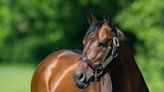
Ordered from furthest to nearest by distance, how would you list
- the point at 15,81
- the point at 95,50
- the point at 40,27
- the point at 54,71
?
1. the point at 40,27
2. the point at 15,81
3. the point at 54,71
4. the point at 95,50

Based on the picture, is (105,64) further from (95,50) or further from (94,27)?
(94,27)

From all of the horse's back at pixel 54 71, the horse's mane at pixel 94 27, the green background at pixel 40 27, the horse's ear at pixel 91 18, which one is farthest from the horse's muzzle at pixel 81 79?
the green background at pixel 40 27

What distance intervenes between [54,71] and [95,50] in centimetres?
216

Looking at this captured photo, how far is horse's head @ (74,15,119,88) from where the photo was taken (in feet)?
23.2

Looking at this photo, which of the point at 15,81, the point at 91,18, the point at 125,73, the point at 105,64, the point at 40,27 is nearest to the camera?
the point at 105,64

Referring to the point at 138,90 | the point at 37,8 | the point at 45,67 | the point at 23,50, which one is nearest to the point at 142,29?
the point at 45,67

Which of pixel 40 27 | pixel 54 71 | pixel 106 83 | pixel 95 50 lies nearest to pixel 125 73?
pixel 106 83

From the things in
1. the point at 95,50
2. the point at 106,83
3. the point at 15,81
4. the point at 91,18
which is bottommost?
the point at 15,81

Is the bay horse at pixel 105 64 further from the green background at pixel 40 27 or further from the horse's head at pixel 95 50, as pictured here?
the green background at pixel 40 27

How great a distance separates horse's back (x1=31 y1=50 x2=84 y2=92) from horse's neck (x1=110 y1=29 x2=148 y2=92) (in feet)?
4.37

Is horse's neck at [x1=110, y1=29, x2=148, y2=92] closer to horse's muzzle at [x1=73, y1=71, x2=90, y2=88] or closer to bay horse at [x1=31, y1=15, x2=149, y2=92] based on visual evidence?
bay horse at [x1=31, y1=15, x2=149, y2=92]

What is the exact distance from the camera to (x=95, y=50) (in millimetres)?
7066

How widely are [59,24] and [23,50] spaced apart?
2.79 meters

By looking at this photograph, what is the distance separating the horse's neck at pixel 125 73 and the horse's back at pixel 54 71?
Result: 133cm
